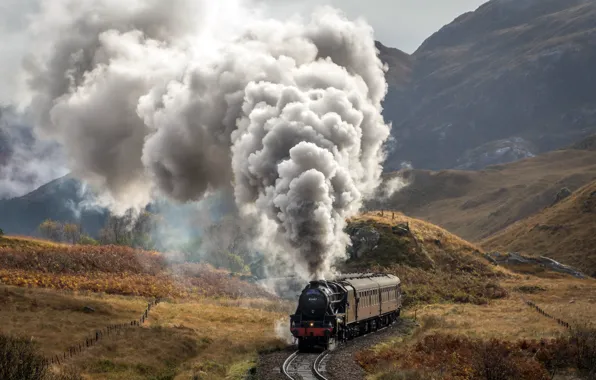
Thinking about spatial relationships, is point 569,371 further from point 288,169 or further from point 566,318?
point 566,318

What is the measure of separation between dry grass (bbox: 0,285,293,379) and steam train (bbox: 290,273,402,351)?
2.22 m

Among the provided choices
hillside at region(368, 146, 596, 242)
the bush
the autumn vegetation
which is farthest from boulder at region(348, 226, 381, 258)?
hillside at region(368, 146, 596, 242)

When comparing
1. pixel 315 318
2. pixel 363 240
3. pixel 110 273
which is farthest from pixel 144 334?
pixel 363 240

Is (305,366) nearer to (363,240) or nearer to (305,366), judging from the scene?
(305,366)

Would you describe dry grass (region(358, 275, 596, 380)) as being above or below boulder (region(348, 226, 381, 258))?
below

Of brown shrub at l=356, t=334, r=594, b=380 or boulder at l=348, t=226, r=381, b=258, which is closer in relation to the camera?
brown shrub at l=356, t=334, r=594, b=380

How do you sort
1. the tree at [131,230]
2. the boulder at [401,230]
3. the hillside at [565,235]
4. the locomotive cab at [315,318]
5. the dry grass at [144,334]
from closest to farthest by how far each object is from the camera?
1. the dry grass at [144,334]
2. the locomotive cab at [315,318]
3. the boulder at [401,230]
4. the hillside at [565,235]
5. the tree at [131,230]

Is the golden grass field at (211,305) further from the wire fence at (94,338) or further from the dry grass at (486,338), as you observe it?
the wire fence at (94,338)

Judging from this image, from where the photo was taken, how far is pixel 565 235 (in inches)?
3639

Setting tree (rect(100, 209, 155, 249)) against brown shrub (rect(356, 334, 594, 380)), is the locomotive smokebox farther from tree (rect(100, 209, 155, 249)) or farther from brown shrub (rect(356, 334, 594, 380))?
tree (rect(100, 209, 155, 249))

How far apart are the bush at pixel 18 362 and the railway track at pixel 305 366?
25.8 feet

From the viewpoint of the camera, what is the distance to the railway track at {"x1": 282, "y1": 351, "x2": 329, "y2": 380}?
777 inches

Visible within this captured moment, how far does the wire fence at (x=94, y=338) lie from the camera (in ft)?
74.0

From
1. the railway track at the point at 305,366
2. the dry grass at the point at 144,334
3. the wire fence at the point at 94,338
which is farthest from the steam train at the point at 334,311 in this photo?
the wire fence at the point at 94,338
